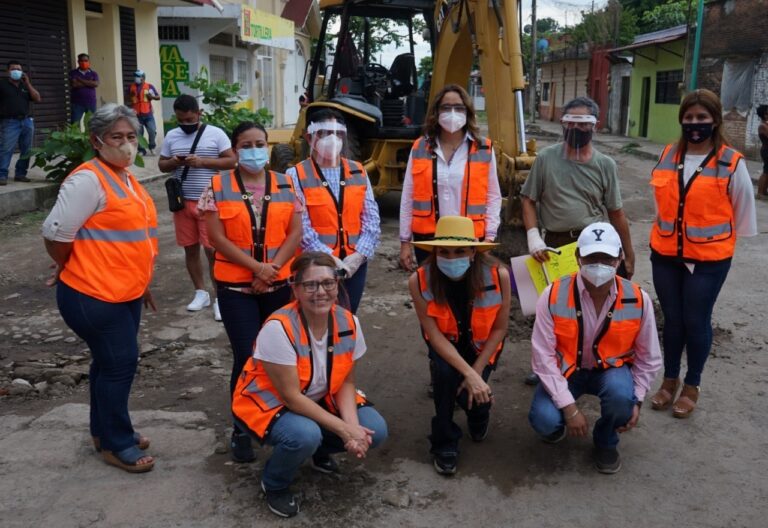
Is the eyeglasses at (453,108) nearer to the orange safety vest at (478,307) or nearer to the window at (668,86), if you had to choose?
the orange safety vest at (478,307)

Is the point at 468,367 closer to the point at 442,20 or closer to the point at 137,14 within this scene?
the point at 442,20

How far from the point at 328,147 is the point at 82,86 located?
10.8 metres

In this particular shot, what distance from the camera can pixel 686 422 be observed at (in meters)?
4.14

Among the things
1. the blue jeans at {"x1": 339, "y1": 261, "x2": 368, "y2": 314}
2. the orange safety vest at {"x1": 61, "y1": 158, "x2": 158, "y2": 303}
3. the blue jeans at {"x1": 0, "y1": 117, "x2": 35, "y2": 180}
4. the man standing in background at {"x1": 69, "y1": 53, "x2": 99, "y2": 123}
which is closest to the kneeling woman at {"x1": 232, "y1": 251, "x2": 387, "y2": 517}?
the orange safety vest at {"x1": 61, "y1": 158, "x2": 158, "y2": 303}

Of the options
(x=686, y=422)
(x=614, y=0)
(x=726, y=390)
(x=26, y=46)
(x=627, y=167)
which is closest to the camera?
(x=686, y=422)

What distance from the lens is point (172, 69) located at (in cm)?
1972

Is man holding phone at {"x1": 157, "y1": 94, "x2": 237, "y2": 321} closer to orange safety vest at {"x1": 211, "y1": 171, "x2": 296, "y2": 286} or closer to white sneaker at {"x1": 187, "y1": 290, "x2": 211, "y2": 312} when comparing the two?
white sneaker at {"x1": 187, "y1": 290, "x2": 211, "y2": 312}

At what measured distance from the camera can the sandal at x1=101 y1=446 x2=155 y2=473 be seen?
3.52 m

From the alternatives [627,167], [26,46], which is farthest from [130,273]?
[627,167]

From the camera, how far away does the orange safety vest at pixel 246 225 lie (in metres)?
3.68

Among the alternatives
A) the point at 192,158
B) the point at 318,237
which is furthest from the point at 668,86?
the point at 318,237

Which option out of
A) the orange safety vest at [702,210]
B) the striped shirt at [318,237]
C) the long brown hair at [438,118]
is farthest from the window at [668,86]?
the striped shirt at [318,237]

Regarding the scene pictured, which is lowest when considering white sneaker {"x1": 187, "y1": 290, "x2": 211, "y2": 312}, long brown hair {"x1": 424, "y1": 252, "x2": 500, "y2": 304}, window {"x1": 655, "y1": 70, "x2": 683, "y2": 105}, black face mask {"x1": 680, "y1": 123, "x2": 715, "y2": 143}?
white sneaker {"x1": 187, "y1": 290, "x2": 211, "y2": 312}

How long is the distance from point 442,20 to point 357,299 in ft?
16.5
